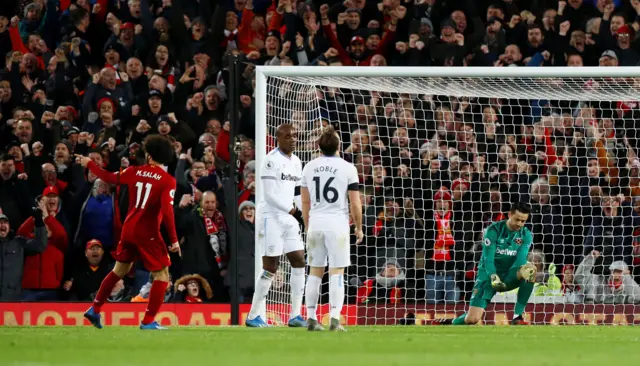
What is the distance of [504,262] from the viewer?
14.3 meters

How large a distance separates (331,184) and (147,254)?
186cm

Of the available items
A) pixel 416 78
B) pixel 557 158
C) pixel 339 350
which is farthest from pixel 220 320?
pixel 339 350

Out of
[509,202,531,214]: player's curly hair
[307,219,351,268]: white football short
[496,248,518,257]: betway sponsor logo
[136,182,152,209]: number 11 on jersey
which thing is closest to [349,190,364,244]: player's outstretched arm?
[307,219,351,268]: white football short

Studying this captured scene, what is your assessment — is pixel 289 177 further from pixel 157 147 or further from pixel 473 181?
pixel 473 181

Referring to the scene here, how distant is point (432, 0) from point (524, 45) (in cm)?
172

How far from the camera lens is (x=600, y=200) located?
1593 cm

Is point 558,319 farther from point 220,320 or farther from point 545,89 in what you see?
point 220,320

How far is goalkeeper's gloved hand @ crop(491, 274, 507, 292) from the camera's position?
1390 centimetres

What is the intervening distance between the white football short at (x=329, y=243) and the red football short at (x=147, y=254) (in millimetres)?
1400

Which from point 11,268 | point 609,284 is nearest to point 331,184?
point 609,284

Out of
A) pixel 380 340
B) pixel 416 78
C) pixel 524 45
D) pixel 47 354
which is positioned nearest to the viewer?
pixel 47 354

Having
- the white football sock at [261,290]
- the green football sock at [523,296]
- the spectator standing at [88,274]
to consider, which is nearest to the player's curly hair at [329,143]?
the white football sock at [261,290]

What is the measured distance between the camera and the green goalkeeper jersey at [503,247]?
14.1 meters

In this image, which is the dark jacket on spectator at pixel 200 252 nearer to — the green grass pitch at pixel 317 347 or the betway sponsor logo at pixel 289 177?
the betway sponsor logo at pixel 289 177
